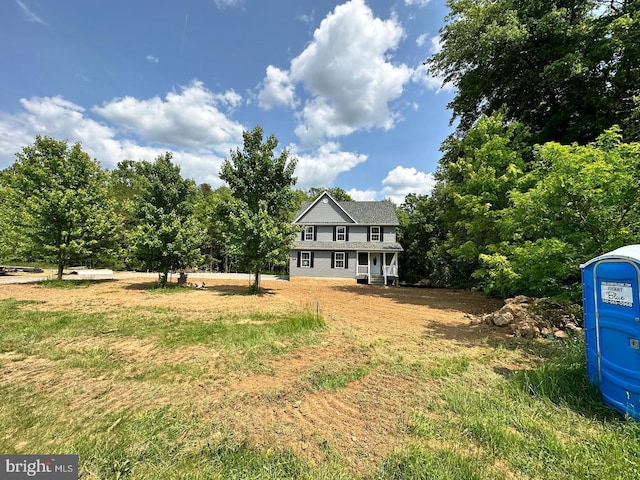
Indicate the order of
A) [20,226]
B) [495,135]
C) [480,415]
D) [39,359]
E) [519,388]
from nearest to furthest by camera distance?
[480,415]
[519,388]
[39,359]
[495,135]
[20,226]

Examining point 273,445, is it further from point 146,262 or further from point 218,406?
point 146,262

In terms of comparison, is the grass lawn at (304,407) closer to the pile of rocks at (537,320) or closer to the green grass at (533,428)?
the green grass at (533,428)

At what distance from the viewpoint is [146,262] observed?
1638cm

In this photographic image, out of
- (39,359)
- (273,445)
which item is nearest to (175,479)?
(273,445)

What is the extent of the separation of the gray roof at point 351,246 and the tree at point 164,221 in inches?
393

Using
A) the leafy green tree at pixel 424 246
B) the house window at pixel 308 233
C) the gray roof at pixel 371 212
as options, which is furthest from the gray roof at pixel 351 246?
the leafy green tree at pixel 424 246

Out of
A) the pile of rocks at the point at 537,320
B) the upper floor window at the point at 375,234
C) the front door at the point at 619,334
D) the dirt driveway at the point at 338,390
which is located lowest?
the dirt driveway at the point at 338,390

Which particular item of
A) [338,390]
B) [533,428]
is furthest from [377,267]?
[533,428]

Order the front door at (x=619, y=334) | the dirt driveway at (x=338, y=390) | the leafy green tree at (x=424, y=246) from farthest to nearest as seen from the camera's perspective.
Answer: the leafy green tree at (x=424, y=246) → the front door at (x=619, y=334) → the dirt driveway at (x=338, y=390)

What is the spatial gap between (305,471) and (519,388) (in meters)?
3.55

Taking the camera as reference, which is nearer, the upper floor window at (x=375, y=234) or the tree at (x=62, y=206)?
the tree at (x=62, y=206)

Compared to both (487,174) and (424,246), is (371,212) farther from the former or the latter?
(487,174)

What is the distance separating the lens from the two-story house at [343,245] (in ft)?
80.9

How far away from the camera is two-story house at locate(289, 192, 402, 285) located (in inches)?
971
